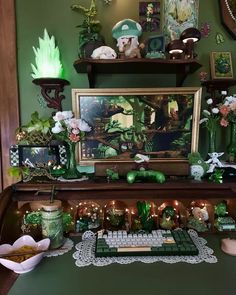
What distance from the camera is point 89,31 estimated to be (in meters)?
1.11

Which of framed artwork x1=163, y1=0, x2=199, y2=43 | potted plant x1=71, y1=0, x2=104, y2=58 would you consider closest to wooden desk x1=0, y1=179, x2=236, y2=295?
potted plant x1=71, y1=0, x2=104, y2=58

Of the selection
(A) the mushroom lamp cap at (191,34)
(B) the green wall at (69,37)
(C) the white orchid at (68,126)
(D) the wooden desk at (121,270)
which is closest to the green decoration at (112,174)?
(D) the wooden desk at (121,270)

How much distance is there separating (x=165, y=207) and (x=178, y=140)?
0.33m

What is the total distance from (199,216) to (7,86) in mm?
1083

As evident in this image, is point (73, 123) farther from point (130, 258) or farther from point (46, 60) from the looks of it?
point (130, 258)

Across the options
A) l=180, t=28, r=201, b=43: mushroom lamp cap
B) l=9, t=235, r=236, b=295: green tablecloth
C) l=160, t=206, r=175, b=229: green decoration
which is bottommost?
l=9, t=235, r=236, b=295: green tablecloth

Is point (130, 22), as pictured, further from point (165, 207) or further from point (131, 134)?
point (165, 207)

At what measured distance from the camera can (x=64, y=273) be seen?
29.5 inches

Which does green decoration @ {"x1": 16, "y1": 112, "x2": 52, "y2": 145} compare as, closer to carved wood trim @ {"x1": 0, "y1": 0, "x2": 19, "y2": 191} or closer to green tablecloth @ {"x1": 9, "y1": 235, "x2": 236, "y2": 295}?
carved wood trim @ {"x1": 0, "y1": 0, "x2": 19, "y2": 191}

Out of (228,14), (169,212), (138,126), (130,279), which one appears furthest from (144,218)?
(228,14)

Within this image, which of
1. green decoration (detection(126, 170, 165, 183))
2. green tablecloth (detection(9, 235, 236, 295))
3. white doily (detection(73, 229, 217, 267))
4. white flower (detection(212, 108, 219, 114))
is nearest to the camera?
green tablecloth (detection(9, 235, 236, 295))

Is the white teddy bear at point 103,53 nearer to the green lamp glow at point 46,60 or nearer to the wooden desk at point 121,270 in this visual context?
the green lamp glow at point 46,60

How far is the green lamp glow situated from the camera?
3.63 feet

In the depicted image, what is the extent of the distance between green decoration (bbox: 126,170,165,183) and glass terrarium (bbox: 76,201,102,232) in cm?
20
